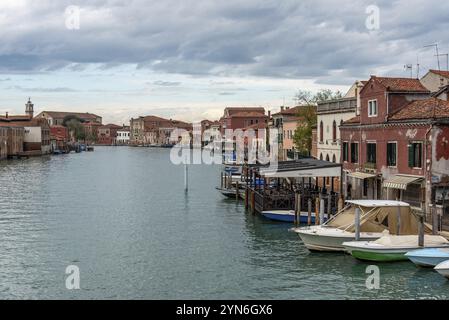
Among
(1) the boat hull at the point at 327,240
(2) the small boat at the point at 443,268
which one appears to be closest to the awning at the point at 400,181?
(1) the boat hull at the point at 327,240

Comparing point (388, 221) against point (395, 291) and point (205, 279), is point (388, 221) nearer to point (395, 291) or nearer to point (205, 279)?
point (395, 291)

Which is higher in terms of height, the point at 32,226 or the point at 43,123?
the point at 43,123

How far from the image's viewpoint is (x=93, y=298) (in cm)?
2075

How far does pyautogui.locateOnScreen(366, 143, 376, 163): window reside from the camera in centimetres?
3641

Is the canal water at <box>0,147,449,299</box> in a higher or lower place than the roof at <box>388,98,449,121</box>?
lower

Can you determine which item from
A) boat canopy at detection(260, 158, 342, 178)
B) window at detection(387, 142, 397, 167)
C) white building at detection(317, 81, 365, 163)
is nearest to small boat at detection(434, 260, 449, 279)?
window at detection(387, 142, 397, 167)

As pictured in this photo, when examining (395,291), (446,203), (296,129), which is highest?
(296,129)

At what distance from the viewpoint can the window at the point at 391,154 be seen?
3394 cm

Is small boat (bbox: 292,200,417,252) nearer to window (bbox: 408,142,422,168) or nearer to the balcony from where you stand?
window (bbox: 408,142,422,168)

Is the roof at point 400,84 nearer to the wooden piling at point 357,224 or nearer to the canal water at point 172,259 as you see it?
the canal water at point 172,259

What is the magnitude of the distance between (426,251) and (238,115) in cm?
12293
